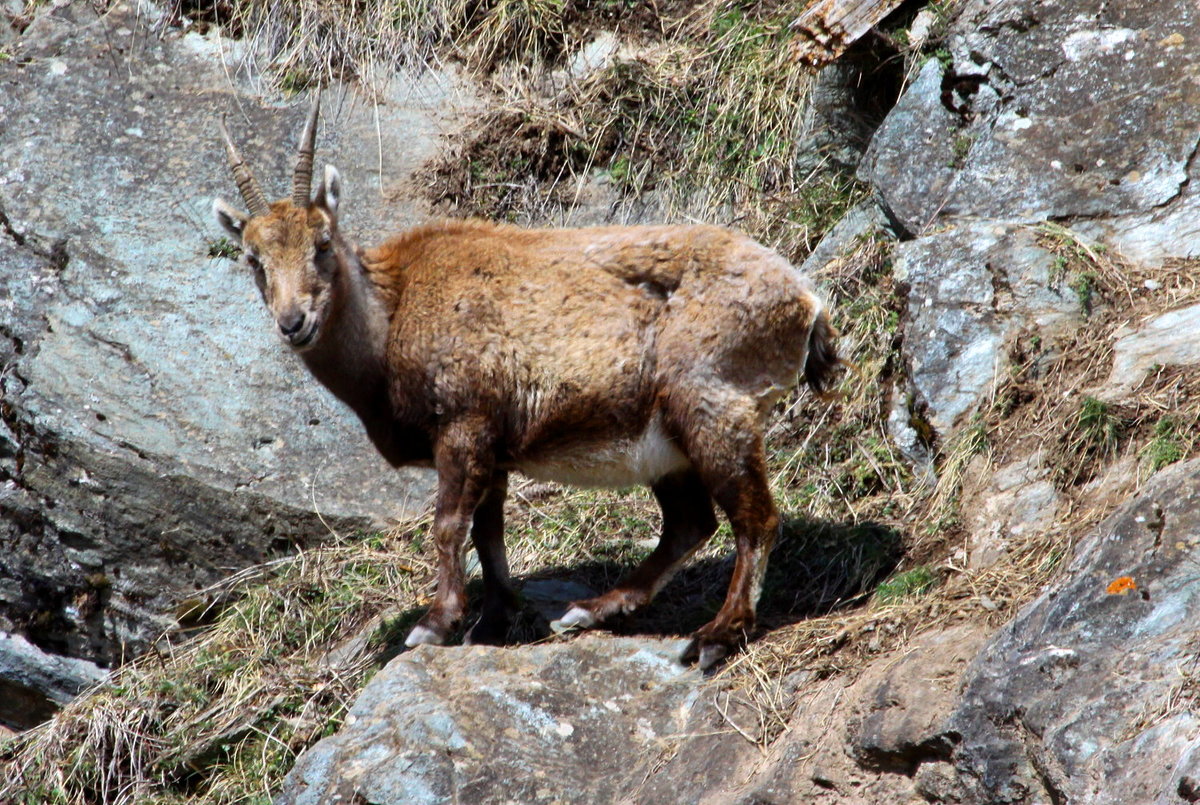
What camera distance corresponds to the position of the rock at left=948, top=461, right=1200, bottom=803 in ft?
11.4

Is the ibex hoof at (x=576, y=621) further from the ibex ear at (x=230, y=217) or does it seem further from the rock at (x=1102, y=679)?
the ibex ear at (x=230, y=217)

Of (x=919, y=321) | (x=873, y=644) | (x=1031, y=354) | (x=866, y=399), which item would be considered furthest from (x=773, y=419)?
(x=873, y=644)

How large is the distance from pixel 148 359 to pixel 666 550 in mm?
3436

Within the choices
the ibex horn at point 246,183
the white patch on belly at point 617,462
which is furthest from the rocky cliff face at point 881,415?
the ibex horn at point 246,183

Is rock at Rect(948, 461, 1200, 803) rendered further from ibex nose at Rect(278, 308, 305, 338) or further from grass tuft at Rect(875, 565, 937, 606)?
ibex nose at Rect(278, 308, 305, 338)

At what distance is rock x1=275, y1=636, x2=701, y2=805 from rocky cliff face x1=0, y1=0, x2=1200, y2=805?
1 centimetres

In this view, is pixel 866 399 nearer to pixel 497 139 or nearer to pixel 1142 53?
pixel 1142 53

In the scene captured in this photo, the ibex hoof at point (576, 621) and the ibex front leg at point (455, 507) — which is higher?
the ibex front leg at point (455, 507)

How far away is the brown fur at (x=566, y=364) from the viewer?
5.19 metres

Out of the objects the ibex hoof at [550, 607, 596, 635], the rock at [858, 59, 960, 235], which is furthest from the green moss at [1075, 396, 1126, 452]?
the ibex hoof at [550, 607, 596, 635]

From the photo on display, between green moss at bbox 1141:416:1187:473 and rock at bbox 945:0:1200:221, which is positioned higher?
rock at bbox 945:0:1200:221

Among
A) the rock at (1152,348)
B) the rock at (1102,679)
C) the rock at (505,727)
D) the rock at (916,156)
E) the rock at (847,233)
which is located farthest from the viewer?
the rock at (847,233)

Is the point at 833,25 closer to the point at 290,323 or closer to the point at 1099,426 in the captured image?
the point at 1099,426

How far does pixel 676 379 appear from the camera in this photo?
5.22m
